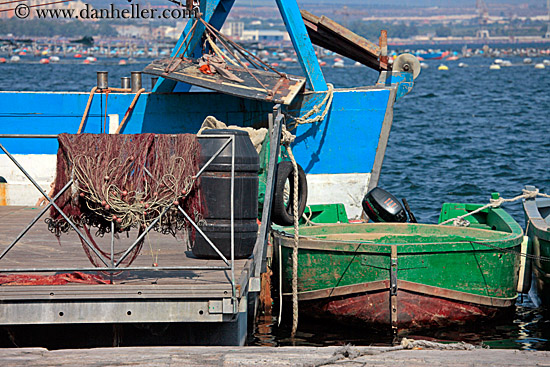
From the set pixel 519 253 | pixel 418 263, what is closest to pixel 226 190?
pixel 418 263

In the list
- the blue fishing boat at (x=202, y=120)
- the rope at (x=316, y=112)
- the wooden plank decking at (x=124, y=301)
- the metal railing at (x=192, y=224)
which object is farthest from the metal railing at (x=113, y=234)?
the blue fishing boat at (x=202, y=120)

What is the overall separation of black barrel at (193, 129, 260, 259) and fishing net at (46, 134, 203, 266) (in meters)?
0.31

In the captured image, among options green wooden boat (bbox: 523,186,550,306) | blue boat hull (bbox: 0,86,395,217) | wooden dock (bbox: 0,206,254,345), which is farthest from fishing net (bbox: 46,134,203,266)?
blue boat hull (bbox: 0,86,395,217)

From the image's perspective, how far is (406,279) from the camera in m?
9.56

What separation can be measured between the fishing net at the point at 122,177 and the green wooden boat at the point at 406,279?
2.98 m

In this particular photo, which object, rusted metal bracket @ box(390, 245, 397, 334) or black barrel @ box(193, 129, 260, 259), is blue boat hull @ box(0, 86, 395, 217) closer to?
rusted metal bracket @ box(390, 245, 397, 334)

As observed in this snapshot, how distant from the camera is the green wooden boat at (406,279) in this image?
31.4 ft

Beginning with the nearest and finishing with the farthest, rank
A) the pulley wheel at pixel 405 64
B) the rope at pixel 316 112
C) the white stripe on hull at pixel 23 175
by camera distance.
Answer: the rope at pixel 316 112
the white stripe on hull at pixel 23 175
the pulley wheel at pixel 405 64

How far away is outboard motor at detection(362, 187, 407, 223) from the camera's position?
1235 cm

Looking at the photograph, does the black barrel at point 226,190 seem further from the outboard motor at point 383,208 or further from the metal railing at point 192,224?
the outboard motor at point 383,208

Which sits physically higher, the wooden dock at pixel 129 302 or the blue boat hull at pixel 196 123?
the blue boat hull at pixel 196 123

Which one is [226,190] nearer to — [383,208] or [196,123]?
[383,208]

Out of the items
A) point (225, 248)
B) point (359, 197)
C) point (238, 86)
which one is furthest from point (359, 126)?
point (225, 248)

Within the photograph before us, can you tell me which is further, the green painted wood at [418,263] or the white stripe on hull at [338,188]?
the white stripe on hull at [338,188]
